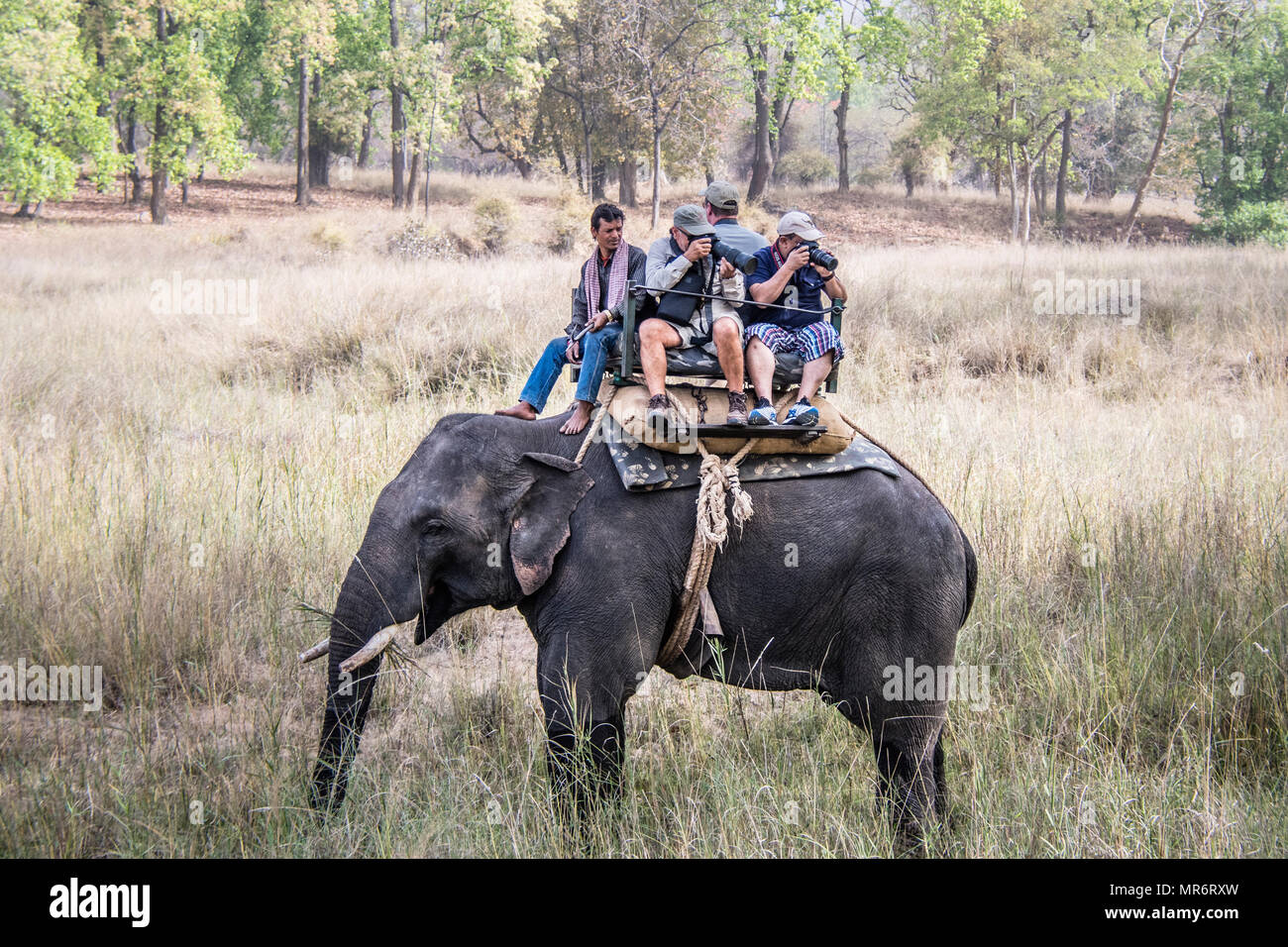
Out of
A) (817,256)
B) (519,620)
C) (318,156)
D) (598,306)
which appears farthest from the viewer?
(318,156)

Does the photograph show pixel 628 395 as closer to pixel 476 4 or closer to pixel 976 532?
pixel 976 532

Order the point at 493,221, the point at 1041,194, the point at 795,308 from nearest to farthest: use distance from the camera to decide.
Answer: the point at 795,308 → the point at 493,221 → the point at 1041,194

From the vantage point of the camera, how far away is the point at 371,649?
373 centimetres

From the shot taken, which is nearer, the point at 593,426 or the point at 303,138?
the point at 593,426

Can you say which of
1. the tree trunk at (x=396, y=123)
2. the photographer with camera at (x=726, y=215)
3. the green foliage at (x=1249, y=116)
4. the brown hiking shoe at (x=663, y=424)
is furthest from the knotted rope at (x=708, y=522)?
the tree trunk at (x=396, y=123)

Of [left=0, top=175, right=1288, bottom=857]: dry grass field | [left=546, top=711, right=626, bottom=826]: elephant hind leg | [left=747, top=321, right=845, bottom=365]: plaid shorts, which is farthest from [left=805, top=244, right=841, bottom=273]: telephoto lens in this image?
[left=546, top=711, right=626, bottom=826]: elephant hind leg

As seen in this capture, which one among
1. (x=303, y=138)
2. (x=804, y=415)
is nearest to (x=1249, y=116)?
(x=303, y=138)

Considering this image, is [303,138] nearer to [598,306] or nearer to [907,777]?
[598,306]

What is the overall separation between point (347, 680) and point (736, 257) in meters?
2.21

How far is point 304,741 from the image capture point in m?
4.58

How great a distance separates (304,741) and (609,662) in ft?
5.46

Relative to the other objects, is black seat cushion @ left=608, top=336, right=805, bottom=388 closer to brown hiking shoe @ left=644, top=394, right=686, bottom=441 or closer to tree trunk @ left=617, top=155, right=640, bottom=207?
brown hiking shoe @ left=644, top=394, right=686, bottom=441

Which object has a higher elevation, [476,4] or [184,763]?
[476,4]

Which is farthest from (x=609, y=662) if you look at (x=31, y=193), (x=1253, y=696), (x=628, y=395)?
(x=31, y=193)
